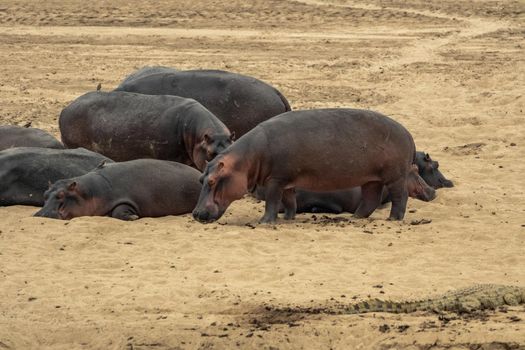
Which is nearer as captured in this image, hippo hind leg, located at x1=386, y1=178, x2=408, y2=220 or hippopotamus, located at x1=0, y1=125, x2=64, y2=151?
hippo hind leg, located at x1=386, y1=178, x2=408, y2=220

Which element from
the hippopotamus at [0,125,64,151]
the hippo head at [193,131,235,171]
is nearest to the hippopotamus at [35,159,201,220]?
the hippo head at [193,131,235,171]

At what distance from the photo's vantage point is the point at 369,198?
417 inches

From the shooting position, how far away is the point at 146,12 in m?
30.3

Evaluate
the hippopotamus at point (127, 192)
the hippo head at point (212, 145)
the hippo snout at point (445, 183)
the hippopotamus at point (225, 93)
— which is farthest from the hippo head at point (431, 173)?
the hippopotamus at point (127, 192)

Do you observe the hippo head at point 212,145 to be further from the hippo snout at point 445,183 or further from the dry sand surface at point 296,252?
the hippo snout at point 445,183

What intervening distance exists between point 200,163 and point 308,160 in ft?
5.94

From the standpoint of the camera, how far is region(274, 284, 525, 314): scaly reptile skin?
23.3ft

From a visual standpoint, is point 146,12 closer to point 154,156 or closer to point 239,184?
point 154,156

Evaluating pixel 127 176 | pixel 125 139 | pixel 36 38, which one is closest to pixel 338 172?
pixel 127 176

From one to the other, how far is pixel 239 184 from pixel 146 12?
2081cm

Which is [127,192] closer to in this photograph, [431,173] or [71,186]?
[71,186]

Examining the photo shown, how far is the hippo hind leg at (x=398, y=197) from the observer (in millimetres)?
10473

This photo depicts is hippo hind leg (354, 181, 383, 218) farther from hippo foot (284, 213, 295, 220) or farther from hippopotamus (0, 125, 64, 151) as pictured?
hippopotamus (0, 125, 64, 151)

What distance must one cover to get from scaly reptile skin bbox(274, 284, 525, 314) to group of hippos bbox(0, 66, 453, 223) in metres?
2.99
